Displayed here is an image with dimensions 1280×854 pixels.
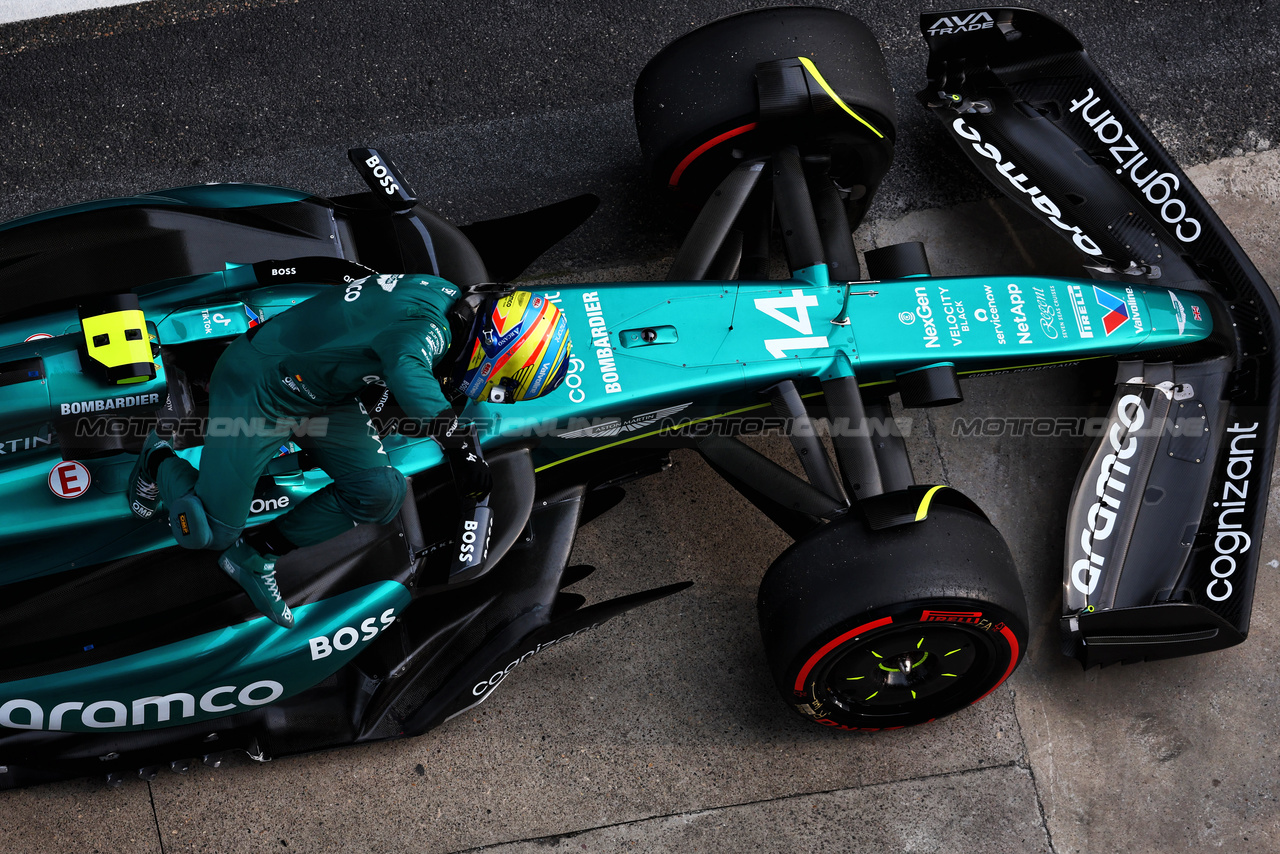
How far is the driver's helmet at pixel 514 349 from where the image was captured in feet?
9.64

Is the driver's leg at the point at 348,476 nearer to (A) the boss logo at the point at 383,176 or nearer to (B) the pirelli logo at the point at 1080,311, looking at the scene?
(A) the boss logo at the point at 383,176

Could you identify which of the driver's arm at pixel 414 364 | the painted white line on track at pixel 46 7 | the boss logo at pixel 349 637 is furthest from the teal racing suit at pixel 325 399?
the painted white line on track at pixel 46 7

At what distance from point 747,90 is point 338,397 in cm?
216

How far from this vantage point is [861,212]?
4.66 meters

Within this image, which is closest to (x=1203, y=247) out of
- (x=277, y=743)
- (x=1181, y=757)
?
(x=1181, y=757)

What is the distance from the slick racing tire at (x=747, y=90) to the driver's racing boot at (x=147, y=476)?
2.36 metres

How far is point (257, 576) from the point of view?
3.26 metres

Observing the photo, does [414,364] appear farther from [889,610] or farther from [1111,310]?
[1111,310]

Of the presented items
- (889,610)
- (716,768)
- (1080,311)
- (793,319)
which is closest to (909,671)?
(889,610)

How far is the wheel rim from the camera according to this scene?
3537 mm

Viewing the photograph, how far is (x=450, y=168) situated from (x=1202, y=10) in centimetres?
419

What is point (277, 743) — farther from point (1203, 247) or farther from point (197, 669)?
point (1203, 247)

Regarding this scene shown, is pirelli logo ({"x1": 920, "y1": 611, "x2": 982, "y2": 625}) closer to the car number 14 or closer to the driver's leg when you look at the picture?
the car number 14

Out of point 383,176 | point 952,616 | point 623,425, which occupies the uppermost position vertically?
point 383,176
